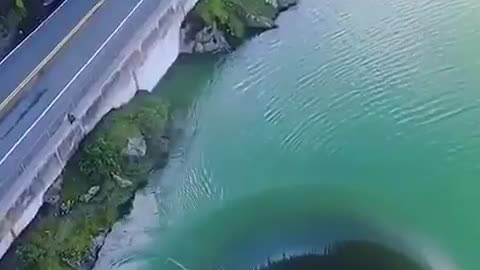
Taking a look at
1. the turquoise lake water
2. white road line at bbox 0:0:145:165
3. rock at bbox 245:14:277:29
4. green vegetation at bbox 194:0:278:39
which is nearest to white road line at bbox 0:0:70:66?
white road line at bbox 0:0:145:165

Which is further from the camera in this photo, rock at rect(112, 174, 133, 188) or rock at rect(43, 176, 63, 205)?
rock at rect(112, 174, 133, 188)

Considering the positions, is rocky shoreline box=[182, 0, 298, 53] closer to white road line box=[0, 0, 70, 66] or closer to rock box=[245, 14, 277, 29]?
rock box=[245, 14, 277, 29]

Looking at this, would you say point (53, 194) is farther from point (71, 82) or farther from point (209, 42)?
point (209, 42)

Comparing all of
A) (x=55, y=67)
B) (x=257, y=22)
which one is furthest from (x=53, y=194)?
(x=257, y=22)

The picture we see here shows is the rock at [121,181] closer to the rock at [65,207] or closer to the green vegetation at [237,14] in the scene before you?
the rock at [65,207]

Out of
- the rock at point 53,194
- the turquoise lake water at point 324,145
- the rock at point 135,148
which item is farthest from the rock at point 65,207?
the rock at point 135,148

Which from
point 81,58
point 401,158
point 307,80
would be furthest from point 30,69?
point 401,158
